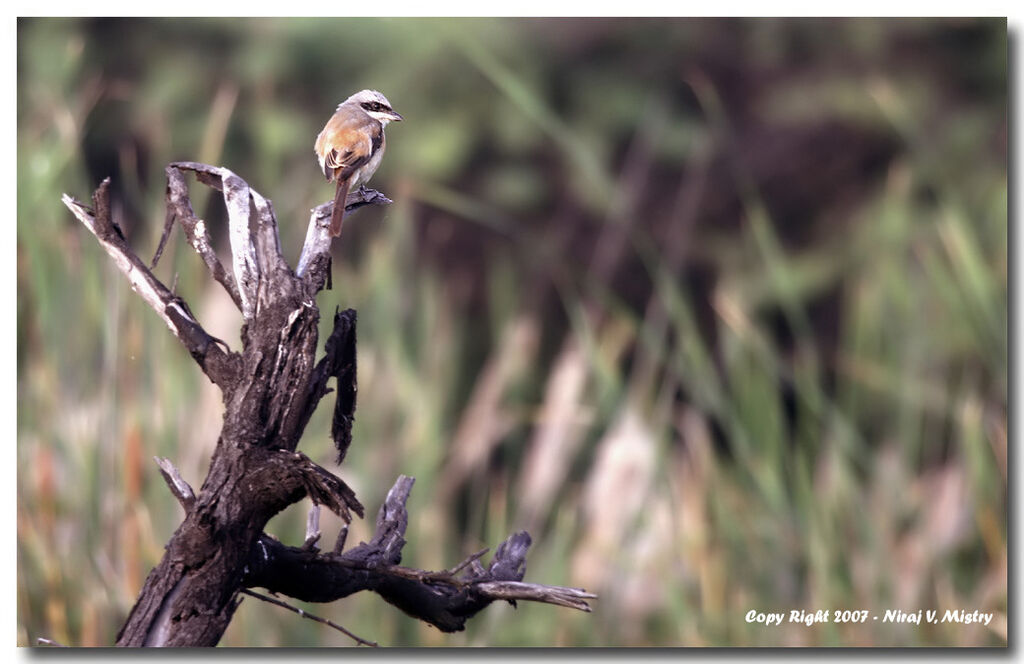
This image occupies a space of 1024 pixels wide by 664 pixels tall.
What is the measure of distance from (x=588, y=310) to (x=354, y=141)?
2.34 m

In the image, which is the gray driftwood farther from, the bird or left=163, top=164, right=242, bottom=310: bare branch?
the bird

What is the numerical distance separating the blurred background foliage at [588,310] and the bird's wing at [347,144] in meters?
0.34

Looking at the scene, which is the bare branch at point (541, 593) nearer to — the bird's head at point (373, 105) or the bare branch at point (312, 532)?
the bare branch at point (312, 532)

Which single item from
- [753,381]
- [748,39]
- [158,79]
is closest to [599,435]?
[753,381]

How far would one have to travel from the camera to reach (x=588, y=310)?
12.1 ft

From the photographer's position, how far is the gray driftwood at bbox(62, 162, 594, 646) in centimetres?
98

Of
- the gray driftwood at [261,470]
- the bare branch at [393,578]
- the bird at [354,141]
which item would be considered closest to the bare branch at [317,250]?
the gray driftwood at [261,470]

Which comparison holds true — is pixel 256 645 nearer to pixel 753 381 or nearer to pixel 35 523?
pixel 35 523

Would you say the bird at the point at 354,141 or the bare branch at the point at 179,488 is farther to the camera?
the bird at the point at 354,141

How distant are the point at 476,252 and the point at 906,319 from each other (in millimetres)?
1595

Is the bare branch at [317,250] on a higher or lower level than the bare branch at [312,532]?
higher

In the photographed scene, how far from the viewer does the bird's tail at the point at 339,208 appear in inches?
44.8

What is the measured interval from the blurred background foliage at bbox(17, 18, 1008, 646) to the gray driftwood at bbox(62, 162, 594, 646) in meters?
0.60

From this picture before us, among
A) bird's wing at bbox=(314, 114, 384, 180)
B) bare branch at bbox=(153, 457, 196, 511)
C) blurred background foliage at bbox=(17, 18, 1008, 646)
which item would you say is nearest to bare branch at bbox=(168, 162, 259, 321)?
bare branch at bbox=(153, 457, 196, 511)
